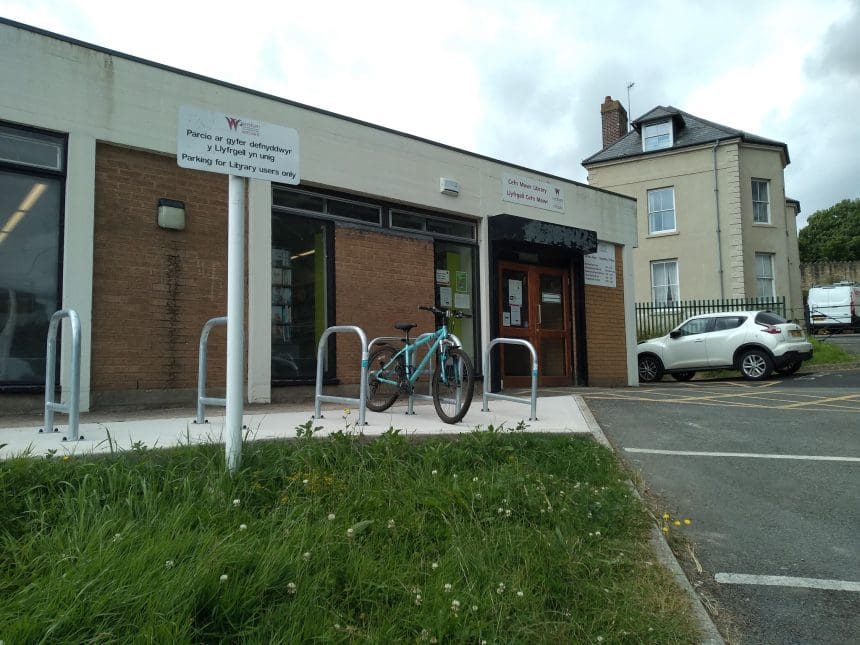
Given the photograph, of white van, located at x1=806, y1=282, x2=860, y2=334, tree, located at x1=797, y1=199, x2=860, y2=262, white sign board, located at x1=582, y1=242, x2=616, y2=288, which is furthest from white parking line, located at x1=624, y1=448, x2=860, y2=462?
tree, located at x1=797, y1=199, x2=860, y2=262

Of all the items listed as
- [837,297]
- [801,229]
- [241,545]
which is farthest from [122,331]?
[801,229]

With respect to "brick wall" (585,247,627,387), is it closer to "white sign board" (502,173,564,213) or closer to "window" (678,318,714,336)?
"white sign board" (502,173,564,213)

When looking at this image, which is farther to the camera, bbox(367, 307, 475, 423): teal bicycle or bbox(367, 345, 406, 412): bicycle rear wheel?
bbox(367, 345, 406, 412): bicycle rear wheel

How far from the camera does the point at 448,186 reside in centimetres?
1011

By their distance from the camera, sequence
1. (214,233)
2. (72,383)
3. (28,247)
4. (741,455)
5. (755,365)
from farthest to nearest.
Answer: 1. (755,365)
2. (214,233)
3. (28,247)
4. (741,455)
5. (72,383)

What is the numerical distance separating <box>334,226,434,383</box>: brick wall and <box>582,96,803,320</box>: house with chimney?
52.5 feet

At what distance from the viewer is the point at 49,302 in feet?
22.2

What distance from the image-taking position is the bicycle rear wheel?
22.1ft

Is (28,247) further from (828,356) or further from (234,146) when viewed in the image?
(828,356)

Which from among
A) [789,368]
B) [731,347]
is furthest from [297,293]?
[789,368]

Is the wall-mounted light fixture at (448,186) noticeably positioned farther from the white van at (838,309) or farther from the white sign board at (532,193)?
the white van at (838,309)

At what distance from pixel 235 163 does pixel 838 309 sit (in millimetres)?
32786

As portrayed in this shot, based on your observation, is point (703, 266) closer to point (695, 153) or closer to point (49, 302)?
point (695, 153)

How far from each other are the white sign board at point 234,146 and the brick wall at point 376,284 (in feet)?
16.5
